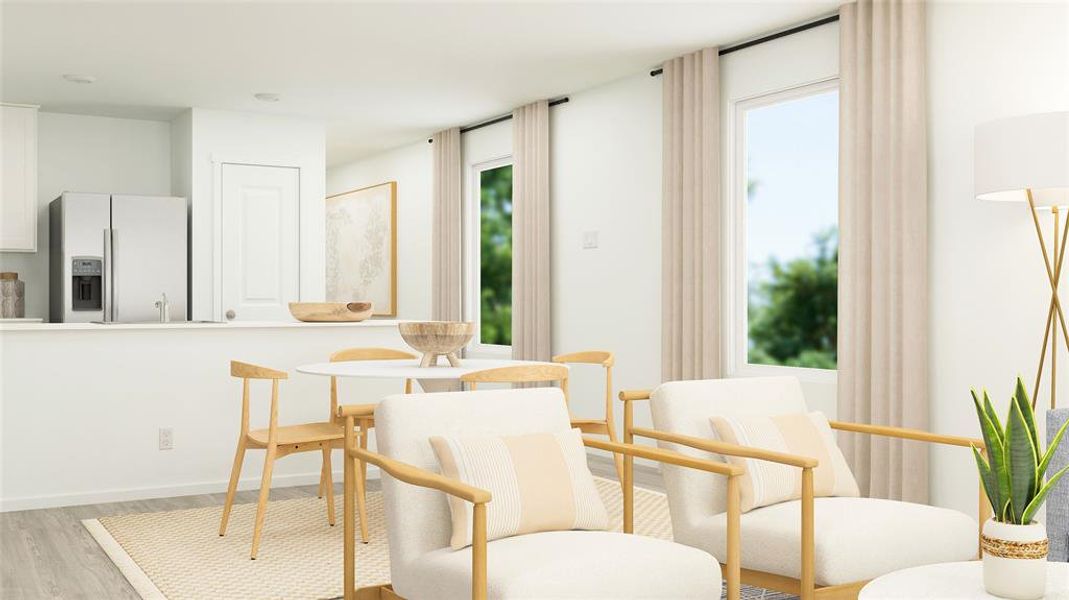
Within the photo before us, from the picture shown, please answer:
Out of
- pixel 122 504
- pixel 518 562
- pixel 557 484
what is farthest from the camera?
pixel 122 504

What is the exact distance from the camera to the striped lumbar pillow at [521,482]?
7.88 ft

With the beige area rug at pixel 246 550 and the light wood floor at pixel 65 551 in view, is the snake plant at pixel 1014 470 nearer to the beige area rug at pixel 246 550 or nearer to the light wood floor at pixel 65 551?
the beige area rug at pixel 246 550

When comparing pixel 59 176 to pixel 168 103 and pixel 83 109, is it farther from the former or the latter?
pixel 168 103

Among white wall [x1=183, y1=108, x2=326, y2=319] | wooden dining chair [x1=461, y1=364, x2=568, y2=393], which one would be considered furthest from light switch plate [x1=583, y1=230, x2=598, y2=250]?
wooden dining chair [x1=461, y1=364, x2=568, y2=393]

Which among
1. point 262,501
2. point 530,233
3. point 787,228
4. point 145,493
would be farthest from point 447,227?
point 262,501

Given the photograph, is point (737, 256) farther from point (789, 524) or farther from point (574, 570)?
point (574, 570)

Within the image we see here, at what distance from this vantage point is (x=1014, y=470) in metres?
1.87

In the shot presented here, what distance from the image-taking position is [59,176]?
775 cm

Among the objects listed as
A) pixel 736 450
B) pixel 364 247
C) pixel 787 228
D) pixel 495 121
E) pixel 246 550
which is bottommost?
pixel 246 550

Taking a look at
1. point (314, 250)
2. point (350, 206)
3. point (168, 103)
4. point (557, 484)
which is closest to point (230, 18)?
point (168, 103)

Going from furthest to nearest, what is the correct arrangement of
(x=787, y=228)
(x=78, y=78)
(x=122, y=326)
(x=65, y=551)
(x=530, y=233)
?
(x=530, y=233) → (x=78, y=78) → (x=787, y=228) → (x=122, y=326) → (x=65, y=551)

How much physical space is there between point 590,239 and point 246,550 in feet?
11.3

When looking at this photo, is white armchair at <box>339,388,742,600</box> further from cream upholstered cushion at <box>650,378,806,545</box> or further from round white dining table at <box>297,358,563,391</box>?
round white dining table at <box>297,358,563,391</box>

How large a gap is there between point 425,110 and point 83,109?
8.74 feet
